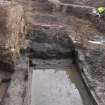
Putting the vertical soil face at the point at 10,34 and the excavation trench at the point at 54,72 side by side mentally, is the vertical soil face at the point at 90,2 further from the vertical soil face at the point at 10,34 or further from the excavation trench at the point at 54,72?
the vertical soil face at the point at 10,34

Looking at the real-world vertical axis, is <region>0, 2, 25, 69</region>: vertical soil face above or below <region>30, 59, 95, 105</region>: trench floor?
above

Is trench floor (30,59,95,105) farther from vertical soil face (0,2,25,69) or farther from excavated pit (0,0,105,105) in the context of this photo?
vertical soil face (0,2,25,69)

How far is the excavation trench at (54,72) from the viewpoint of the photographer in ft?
→ 22.8

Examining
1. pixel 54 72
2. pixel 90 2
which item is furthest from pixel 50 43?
pixel 90 2

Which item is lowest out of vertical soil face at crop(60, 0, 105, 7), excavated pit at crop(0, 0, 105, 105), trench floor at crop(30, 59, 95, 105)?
trench floor at crop(30, 59, 95, 105)

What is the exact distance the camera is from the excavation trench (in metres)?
6.94

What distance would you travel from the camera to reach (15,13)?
8.78 metres

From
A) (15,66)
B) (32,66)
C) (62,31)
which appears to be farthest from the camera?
(62,31)

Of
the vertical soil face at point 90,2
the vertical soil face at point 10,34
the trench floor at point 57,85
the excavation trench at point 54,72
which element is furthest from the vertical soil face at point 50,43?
the vertical soil face at point 90,2

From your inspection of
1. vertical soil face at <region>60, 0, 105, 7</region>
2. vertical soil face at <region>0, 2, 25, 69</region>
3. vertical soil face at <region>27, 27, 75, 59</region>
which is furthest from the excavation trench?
vertical soil face at <region>60, 0, 105, 7</region>

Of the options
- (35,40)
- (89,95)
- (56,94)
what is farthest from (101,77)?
(35,40)

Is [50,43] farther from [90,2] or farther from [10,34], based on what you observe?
[90,2]

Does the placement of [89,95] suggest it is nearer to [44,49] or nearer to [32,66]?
[32,66]

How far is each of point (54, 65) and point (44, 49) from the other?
33.2 inches
